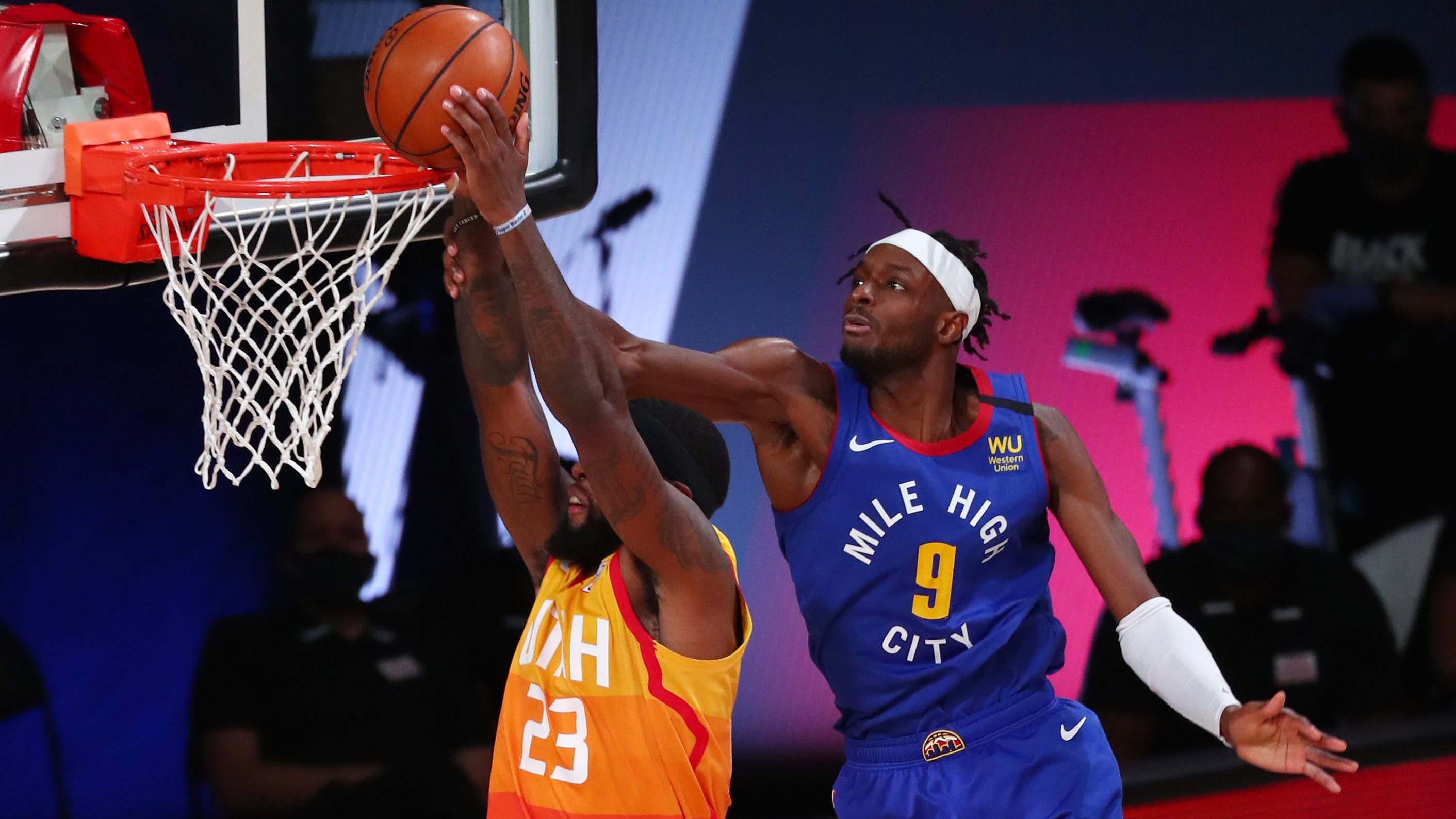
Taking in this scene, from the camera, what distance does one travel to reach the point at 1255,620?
4656 mm

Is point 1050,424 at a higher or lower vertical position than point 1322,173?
lower

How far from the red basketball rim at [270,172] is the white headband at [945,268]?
0.99 meters

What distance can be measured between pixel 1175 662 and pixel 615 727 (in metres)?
1.08

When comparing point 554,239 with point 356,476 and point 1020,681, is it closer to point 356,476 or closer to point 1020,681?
point 356,476

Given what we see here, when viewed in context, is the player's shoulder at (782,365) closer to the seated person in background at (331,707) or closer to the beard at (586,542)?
the beard at (586,542)

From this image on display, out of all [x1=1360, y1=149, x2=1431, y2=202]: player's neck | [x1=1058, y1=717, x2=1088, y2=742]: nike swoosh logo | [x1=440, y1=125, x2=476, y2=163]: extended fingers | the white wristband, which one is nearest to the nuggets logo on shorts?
A: [x1=1058, y1=717, x2=1088, y2=742]: nike swoosh logo

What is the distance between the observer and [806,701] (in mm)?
4180

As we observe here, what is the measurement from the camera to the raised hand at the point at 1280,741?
2326 millimetres

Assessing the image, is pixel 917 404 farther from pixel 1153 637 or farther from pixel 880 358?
pixel 1153 637

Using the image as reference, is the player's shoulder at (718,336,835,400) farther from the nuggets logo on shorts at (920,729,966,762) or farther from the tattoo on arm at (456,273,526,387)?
the nuggets logo on shorts at (920,729,966,762)

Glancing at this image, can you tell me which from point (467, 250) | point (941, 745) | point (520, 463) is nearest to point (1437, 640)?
point (941, 745)

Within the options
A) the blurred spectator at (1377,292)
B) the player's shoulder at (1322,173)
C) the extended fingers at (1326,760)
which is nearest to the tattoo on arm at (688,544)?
the extended fingers at (1326,760)

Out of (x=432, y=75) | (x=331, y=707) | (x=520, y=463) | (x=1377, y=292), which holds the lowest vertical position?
(x=331, y=707)

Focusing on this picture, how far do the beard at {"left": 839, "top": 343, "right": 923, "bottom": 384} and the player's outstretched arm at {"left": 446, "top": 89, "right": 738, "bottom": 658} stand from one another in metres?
0.57
